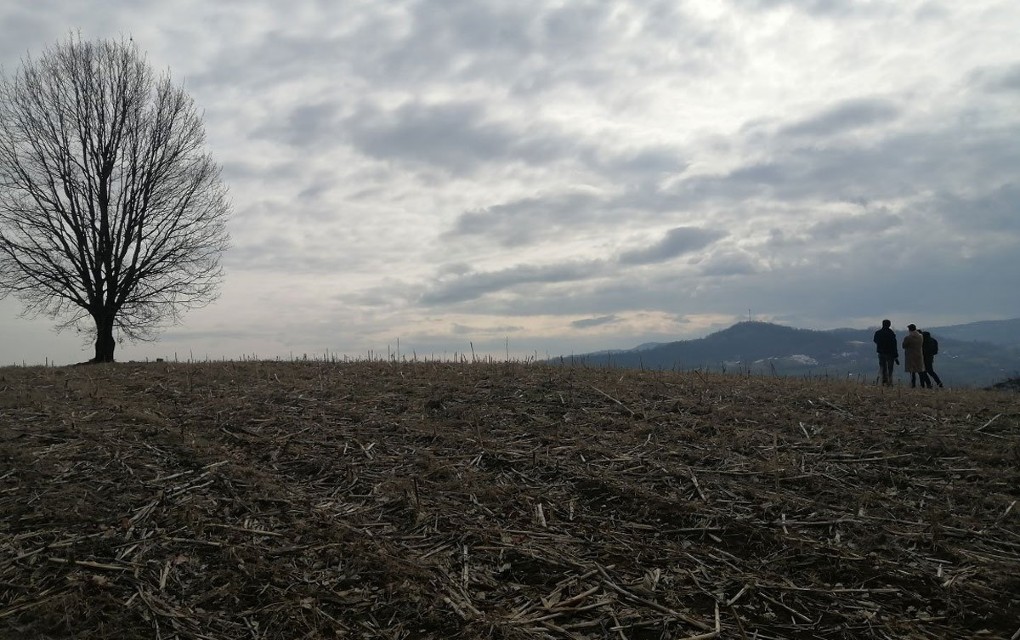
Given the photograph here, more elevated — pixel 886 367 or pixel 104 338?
pixel 104 338

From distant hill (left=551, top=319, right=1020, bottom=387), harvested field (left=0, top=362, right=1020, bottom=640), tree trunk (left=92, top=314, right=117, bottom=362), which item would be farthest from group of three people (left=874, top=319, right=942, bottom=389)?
distant hill (left=551, top=319, right=1020, bottom=387)

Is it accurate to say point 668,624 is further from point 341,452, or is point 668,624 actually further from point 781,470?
point 341,452

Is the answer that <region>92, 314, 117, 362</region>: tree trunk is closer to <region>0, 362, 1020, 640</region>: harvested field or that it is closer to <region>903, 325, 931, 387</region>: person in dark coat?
<region>0, 362, 1020, 640</region>: harvested field

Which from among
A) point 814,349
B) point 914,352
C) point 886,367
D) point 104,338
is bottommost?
point 814,349

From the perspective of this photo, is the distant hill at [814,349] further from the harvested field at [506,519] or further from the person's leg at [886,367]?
the harvested field at [506,519]

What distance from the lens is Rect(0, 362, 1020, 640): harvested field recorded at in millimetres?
5270

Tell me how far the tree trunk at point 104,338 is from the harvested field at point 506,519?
12371 mm

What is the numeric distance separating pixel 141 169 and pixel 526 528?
2170cm

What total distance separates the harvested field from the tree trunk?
1237 centimetres

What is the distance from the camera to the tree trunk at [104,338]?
22.3m

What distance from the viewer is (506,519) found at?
6.95m

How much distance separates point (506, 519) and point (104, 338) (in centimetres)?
2067

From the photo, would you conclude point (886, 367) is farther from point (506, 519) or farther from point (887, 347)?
point (506, 519)

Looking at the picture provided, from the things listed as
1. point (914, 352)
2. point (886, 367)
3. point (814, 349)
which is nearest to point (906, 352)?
point (914, 352)
